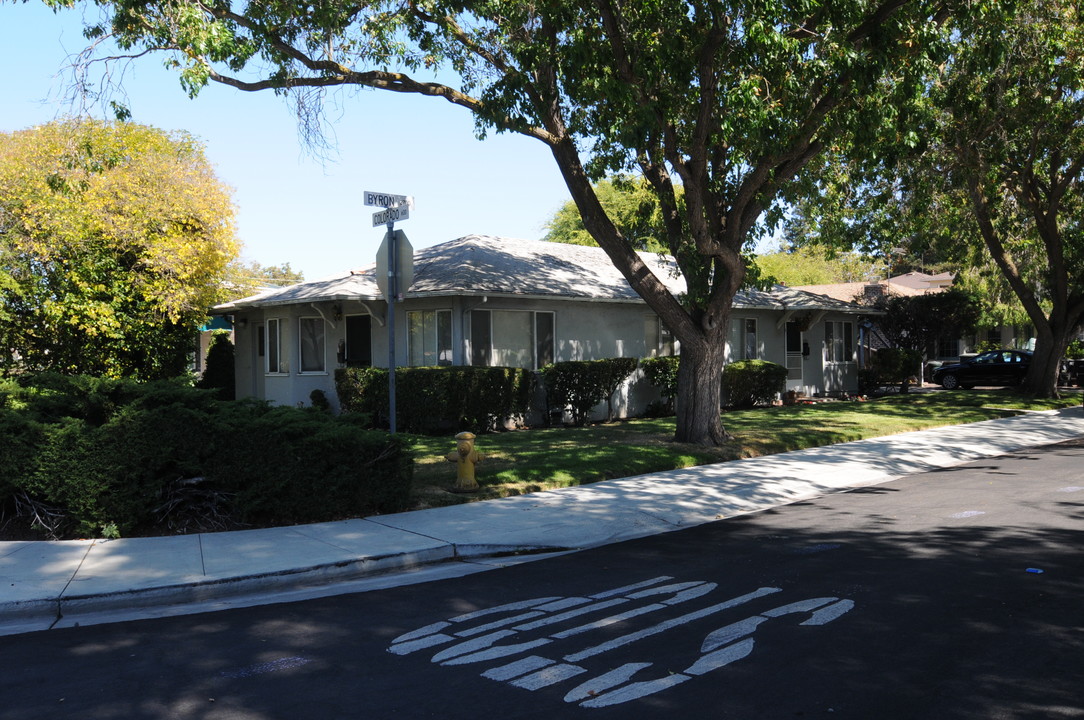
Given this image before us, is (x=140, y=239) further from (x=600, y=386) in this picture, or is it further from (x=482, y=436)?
(x=600, y=386)

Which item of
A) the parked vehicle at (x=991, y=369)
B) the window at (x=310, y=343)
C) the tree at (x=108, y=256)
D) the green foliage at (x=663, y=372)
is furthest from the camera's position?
the parked vehicle at (x=991, y=369)

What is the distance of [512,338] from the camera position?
19812mm

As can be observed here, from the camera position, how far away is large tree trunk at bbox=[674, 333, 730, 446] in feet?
49.4

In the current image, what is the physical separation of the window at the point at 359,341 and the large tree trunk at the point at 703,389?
8396 millimetres

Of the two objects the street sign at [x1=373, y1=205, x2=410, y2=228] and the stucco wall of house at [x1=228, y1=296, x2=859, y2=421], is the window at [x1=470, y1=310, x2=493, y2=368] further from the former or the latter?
the street sign at [x1=373, y1=205, x2=410, y2=228]

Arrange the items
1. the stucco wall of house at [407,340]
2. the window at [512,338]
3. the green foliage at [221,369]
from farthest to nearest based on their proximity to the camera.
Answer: the green foliage at [221,369] < the stucco wall of house at [407,340] < the window at [512,338]

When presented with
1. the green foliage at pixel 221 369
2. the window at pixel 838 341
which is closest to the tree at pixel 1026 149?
the window at pixel 838 341

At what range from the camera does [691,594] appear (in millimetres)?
6633

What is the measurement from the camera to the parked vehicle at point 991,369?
31922mm

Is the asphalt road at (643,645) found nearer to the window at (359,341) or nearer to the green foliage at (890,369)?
the window at (359,341)

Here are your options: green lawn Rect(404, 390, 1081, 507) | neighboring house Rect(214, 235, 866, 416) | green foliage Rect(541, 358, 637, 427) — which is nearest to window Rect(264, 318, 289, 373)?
neighboring house Rect(214, 235, 866, 416)

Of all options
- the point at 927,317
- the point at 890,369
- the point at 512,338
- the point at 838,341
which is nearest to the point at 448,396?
the point at 512,338

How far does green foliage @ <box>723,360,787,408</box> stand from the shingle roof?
180 centimetres

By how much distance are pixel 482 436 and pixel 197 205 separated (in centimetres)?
1078
